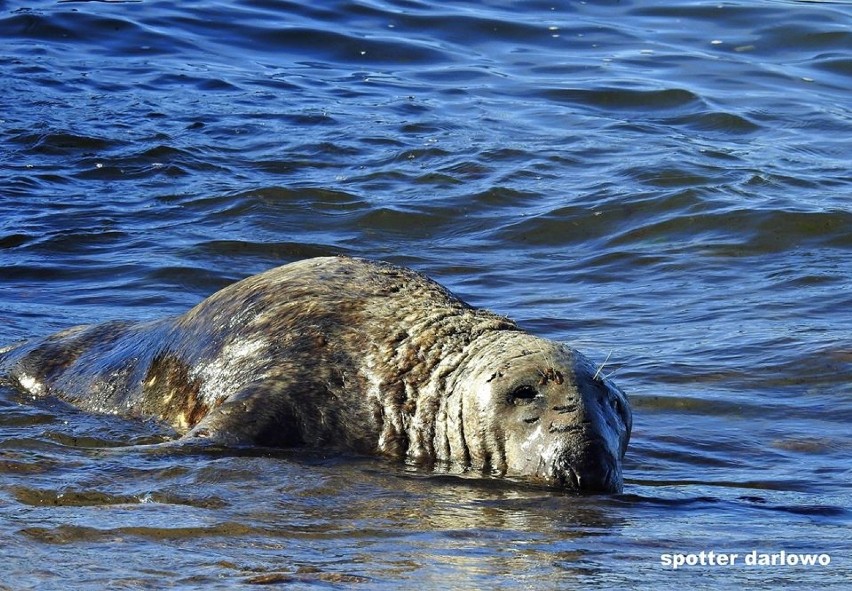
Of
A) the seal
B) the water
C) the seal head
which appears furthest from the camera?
the seal

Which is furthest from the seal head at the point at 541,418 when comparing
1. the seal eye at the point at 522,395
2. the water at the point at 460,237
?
the water at the point at 460,237

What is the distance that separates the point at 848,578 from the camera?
442 centimetres

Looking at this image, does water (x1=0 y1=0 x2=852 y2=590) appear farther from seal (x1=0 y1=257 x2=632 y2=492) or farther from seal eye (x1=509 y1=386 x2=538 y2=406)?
seal eye (x1=509 y1=386 x2=538 y2=406)

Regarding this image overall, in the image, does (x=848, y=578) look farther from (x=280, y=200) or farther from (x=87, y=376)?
(x=280, y=200)

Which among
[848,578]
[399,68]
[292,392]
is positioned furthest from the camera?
[399,68]

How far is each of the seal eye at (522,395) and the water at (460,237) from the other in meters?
0.38

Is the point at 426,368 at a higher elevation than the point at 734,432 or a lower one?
higher

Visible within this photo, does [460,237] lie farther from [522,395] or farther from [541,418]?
[541,418]

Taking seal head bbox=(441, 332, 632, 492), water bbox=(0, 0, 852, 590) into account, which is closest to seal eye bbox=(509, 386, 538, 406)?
seal head bbox=(441, 332, 632, 492)

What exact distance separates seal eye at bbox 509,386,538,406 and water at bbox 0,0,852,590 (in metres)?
0.38

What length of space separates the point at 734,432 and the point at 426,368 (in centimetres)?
197

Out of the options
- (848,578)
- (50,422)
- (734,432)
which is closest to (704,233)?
(734,432)

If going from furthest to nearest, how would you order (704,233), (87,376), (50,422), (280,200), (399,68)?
(399,68), (280,200), (704,233), (87,376), (50,422)

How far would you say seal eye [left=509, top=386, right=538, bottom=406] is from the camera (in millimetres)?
5715
